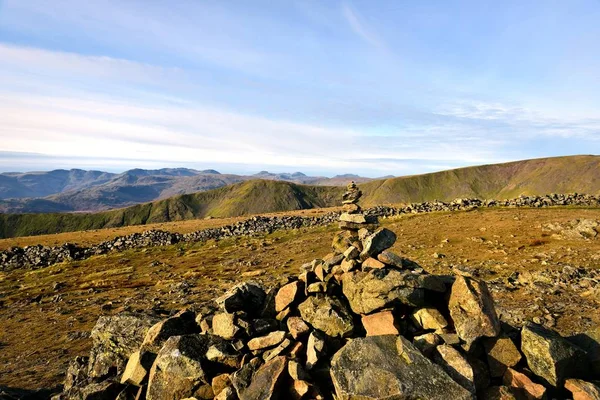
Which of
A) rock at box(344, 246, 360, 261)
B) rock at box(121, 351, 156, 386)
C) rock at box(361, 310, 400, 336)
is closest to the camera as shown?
rock at box(361, 310, 400, 336)

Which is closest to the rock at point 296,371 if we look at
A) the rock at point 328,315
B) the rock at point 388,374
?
the rock at point 388,374

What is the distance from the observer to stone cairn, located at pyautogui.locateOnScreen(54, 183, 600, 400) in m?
12.7

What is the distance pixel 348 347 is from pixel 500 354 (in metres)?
6.20

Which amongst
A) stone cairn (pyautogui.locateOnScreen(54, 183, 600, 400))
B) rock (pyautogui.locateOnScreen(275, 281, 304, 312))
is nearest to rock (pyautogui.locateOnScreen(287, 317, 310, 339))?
stone cairn (pyautogui.locateOnScreen(54, 183, 600, 400))

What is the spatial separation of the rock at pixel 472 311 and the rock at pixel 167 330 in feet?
40.9

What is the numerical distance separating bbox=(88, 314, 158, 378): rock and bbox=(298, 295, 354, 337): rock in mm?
8225

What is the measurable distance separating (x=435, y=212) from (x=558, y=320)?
1956 inches

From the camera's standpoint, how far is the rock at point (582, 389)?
12656 mm

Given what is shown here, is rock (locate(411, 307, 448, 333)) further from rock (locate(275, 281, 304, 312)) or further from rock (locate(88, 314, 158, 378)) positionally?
rock (locate(88, 314, 158, 378))

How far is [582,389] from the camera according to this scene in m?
12.9

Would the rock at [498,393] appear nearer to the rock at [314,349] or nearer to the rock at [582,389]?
the rock at [582,389]

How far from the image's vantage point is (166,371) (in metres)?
14.6

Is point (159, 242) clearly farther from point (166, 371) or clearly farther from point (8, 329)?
point (166, 371)

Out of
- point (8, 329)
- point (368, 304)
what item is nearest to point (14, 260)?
point (8, 329)
